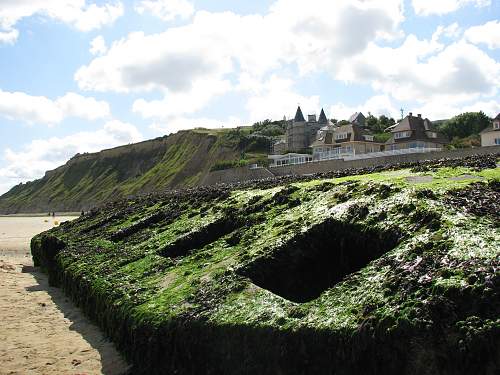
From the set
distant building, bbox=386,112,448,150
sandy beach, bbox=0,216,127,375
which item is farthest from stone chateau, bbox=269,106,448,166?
sandy beach, bbox=0,216,127,375

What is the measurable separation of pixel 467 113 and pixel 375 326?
94.2m

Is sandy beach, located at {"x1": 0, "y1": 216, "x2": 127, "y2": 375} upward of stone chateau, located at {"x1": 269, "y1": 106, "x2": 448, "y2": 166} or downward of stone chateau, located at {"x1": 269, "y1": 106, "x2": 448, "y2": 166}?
downward

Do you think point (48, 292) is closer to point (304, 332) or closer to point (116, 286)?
point (116, 286)

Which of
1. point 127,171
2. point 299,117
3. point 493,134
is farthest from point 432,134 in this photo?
point 127,171

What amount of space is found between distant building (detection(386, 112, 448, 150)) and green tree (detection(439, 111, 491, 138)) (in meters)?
14.6

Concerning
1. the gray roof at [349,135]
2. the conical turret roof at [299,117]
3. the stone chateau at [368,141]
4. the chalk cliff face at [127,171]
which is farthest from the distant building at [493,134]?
the chalk cliff face at [127,171]

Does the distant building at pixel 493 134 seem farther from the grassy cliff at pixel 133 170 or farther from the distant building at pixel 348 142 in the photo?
the grassy cliff at pixel 133 170

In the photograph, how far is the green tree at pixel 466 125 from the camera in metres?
91.6

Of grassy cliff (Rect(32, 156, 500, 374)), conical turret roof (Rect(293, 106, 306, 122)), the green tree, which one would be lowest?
grassy cliff (Rect(32, 156, 500, 374))

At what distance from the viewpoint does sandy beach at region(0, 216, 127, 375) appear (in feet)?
40.8

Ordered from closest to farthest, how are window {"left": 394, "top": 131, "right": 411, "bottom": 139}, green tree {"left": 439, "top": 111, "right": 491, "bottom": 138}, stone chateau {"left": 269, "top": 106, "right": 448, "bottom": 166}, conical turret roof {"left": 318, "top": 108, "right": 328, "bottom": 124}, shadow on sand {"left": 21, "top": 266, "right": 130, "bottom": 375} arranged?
shadow on sand {"left": 21, "top": 266, "right": 130, "bottom": 375}
stone chateau {"left": 269, "top": 106, "right": 448, "bottom": 166}
window {"left": 394, "top": 131, "right": 411, "bottom": 139}
green tree {"left": 439, "top": 111, "right": 491, "bottom": 138}
conical turret roof {"left": 318, "top": 108, "right": 328, "bottom": 124}

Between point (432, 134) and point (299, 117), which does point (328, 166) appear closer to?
point (432, 134)

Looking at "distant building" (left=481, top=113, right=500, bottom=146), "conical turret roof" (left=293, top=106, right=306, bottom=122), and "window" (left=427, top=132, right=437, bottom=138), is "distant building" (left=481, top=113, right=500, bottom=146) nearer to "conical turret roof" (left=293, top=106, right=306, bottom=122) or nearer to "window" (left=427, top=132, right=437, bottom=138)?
"window" (left=427, top=132, right=437, bottom=138)

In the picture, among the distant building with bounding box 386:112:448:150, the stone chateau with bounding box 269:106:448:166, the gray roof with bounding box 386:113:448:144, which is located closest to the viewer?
the distant building with bounding box 386:112:448:150
